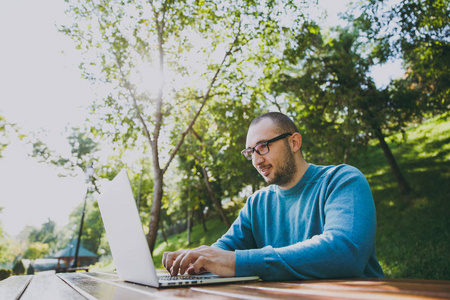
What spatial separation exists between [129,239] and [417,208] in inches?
466

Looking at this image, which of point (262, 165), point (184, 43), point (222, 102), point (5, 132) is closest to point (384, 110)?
point (222, 102)

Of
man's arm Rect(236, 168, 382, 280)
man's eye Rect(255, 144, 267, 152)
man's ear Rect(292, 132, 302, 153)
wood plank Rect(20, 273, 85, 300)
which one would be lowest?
wood plank Rect(20, 273, 85, 300)

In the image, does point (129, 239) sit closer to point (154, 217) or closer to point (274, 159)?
point (274, 159)

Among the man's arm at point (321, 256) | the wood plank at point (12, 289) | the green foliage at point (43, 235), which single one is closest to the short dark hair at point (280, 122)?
the man's arm at point (321, 256)

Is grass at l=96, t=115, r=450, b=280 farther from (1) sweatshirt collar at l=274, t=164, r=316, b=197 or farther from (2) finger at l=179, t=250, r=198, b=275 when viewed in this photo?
(2) finger at l=179, t=250, r=198, b=275

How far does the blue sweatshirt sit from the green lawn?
6159 millimetres

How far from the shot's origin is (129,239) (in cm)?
125

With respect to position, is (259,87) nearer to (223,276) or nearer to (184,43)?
(184,43)

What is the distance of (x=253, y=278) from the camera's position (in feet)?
3.97

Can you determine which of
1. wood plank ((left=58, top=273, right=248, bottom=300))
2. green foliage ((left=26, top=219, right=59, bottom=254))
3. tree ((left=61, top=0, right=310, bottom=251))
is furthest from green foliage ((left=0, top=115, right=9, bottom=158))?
green foliage ((left=26, top=219, right=59, bottom=254))

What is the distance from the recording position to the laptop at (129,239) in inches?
43.8

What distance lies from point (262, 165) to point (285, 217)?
16.5 inches

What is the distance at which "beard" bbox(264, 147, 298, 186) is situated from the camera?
2.10 metres

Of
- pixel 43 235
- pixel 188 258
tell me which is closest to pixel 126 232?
pixel 188 258
